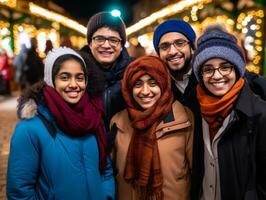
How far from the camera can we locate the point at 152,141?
2.56 meters

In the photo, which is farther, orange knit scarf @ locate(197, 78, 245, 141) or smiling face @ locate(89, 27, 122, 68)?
smiling face @ locate(89, 27, 122, 68)

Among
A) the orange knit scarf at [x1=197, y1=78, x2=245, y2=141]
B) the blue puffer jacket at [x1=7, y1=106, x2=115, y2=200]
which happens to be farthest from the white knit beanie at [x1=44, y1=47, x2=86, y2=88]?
the orange knit scarf at [x1=197, y1=78, x2=245, y2=141]

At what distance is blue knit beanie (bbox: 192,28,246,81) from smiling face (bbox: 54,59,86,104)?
838mm

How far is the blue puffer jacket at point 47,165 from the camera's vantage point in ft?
7.34

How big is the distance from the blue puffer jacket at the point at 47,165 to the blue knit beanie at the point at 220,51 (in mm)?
972

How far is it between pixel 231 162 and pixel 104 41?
1.61m

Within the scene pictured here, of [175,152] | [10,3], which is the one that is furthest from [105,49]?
[10,3]

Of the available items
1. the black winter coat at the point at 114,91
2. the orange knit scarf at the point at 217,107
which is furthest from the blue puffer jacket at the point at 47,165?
the orange knit scarf at the point at 217,107

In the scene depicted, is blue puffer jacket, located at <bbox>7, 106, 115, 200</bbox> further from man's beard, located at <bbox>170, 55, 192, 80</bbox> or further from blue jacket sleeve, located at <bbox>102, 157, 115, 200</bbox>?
man's beard, located at <bbox>170, 55, 192, 80</bbox>

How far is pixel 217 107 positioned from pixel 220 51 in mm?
374

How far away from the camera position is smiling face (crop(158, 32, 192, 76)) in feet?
10.3

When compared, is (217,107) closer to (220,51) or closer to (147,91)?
(220,51)

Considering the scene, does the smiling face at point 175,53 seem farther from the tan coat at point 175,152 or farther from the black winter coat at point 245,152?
the black winter coat at point 245,152

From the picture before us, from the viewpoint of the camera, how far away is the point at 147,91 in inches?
103
